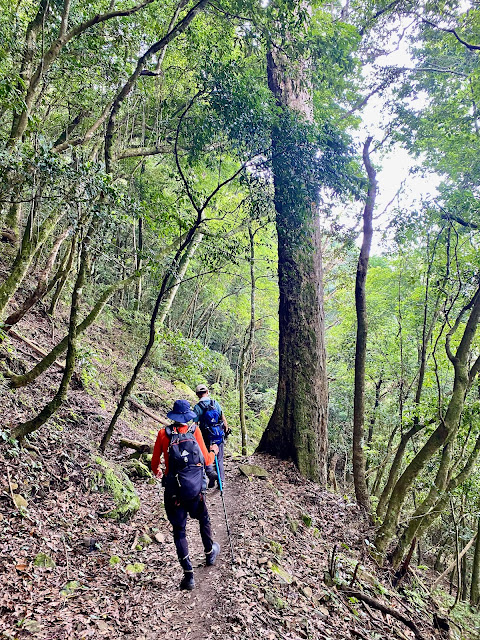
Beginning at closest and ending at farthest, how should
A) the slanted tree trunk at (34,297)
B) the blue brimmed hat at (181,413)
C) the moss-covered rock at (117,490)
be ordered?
1. the blue brimmed hat at (181,413)
2. the moss-covered rock at (117,490)
3. the slanted tree trunk at (34,297)

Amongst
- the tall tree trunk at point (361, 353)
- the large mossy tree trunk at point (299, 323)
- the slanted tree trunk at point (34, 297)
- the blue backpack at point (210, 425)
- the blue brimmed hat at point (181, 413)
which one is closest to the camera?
the blue brimmed hat at point (181, 413)

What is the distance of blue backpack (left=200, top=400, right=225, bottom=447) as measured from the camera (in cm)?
639

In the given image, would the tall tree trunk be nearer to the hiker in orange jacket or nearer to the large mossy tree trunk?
the large mossy tree trunk

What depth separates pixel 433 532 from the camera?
20656mm

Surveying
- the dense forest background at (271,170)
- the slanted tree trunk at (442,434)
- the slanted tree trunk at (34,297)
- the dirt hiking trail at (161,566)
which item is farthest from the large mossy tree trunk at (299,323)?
the slanted tree trunk at (34,297)

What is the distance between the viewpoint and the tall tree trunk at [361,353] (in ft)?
26.0

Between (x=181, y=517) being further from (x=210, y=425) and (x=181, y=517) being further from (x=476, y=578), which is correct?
(x=476, y=578)

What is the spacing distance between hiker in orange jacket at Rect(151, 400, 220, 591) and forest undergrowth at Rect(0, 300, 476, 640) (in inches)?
21.1

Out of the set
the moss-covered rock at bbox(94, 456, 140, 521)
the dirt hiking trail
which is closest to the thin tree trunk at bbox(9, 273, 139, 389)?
the dirt hiking trail

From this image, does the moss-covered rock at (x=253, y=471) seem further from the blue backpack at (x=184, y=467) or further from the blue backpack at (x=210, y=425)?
the blue backpack at (x=184, y=467)

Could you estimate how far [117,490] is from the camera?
6.31 m

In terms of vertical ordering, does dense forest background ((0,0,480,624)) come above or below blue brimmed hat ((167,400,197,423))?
above

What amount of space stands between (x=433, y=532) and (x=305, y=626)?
21.3m

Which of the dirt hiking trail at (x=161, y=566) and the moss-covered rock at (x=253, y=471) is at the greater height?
the moss-covered rock at (x=253, y=471)
